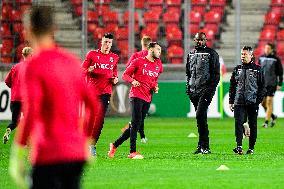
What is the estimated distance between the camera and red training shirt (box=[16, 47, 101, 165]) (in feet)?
21.2

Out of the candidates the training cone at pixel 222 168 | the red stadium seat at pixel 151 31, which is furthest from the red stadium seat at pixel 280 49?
the training cone at pixel 222 168

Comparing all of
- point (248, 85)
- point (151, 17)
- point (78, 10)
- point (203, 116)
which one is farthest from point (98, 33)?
point (248, 85)

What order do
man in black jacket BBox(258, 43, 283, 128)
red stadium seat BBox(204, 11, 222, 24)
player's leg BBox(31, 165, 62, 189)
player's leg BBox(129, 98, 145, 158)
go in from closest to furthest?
1. player's leg BBox(31, 165, 62, 189)
2. player's leg BBox(129, 98, 145, 158)
3. man in black jacket BBox(258, 43, 283, 128)
4. red stadium seat BBox(204, 11, 222, 24)

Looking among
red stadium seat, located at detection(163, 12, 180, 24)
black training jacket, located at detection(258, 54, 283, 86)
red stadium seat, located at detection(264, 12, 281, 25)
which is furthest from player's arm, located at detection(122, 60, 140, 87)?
red stadium seat, located at detection(264, 12, 281, 25)

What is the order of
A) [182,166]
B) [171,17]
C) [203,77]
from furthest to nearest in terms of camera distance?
[171,17]
[203,77]
[182,166]

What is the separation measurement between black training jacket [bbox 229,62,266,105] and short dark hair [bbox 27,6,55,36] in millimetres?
10380

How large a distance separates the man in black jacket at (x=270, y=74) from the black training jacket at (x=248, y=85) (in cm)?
882

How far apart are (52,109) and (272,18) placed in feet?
84.4

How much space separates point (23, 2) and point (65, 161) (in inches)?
928

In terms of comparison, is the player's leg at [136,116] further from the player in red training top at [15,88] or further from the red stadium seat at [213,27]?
the red stadium seat at [213,27]

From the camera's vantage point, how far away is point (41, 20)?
254 inches

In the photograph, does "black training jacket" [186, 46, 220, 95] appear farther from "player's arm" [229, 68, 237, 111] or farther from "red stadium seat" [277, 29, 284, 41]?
"red stadium seat" [277, 29, 284, 41]

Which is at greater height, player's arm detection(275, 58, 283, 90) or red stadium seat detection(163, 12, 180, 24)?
red stadium seat detection(163, 12, 180, 24)

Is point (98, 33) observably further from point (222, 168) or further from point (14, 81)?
point (222, 168)
